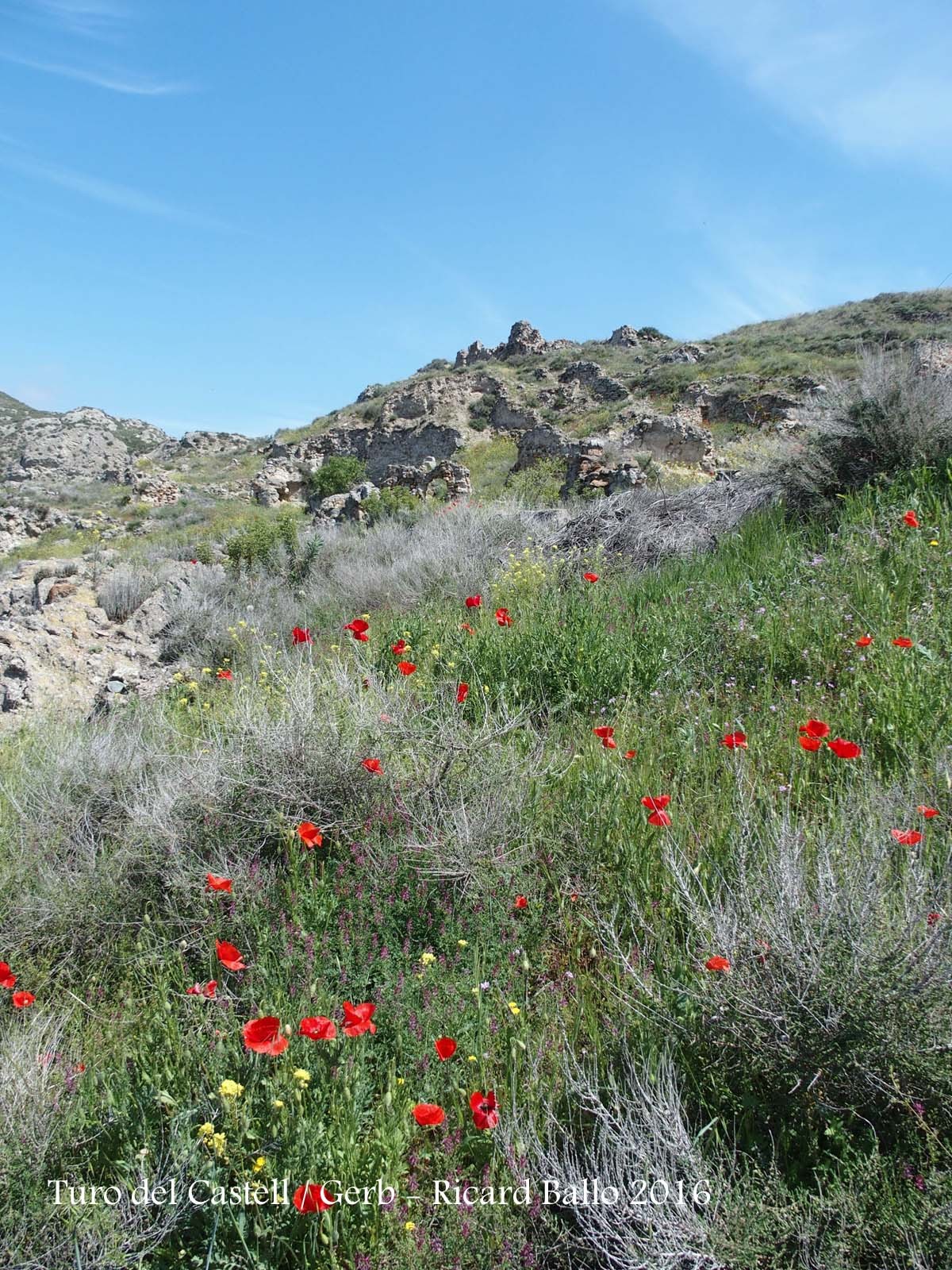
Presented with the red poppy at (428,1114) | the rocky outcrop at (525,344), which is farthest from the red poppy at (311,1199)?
the rocky outcrop at (525,344)

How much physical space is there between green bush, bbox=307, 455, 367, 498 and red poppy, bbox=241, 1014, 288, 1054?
73.7 ft

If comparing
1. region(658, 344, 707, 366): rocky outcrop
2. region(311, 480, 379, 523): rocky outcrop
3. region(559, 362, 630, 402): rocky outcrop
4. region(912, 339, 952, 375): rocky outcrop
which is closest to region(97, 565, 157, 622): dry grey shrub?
region(311, 480, 379, 523): rocky outcrop

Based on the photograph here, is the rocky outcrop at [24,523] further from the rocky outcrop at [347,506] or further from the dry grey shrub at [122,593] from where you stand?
the dry grey shrub at [122,593]

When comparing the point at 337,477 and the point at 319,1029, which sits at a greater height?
the point at 337,477

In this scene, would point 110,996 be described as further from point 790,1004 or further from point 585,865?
point 790,1004

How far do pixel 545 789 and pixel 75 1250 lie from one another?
2.07m

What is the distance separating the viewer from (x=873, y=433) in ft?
21.1

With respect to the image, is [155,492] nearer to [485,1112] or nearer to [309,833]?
[309,833]

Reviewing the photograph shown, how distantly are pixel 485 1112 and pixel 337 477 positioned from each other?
2315cm

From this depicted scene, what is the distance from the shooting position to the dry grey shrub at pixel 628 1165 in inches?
58.0

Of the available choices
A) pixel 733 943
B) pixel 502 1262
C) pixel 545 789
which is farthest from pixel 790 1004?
pixel 545 789

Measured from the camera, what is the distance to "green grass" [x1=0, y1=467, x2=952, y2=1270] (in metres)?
1.63

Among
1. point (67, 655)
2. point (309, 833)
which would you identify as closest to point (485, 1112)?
point (309, 833)

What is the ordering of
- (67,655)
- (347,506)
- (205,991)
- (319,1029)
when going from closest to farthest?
(319,1029), (205,991), (67,655), (347,506)
